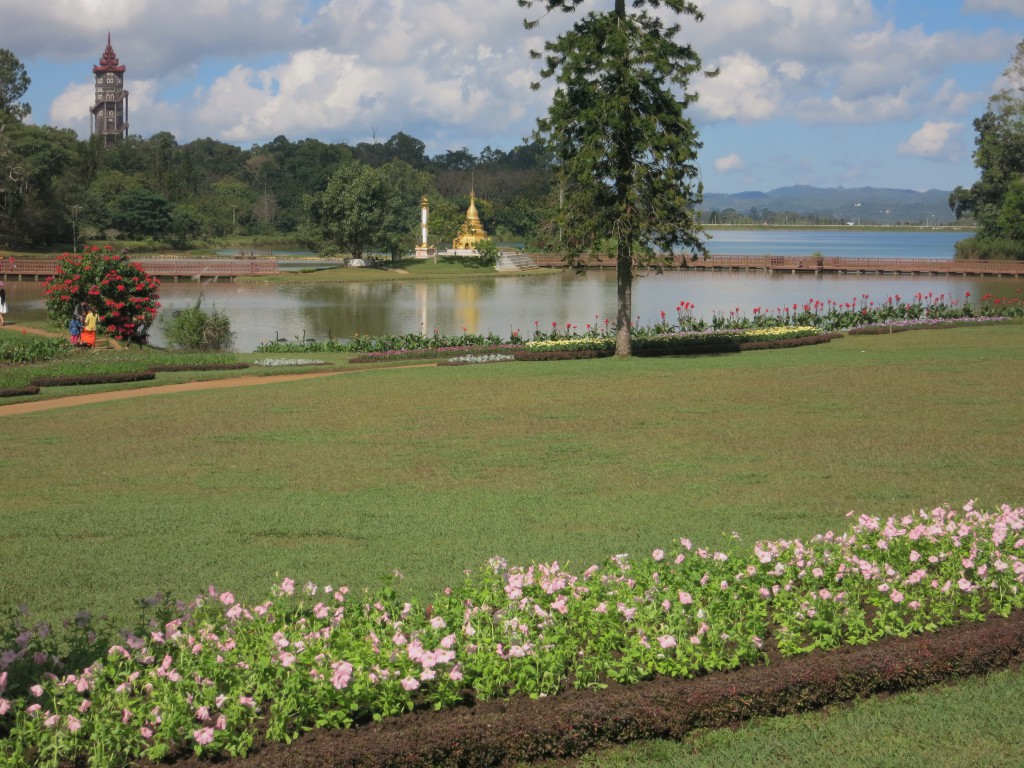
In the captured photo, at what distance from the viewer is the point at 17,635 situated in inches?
205

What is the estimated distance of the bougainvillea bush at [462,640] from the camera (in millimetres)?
4480

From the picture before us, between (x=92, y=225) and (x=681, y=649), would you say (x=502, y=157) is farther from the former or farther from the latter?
(x=681, y=649)

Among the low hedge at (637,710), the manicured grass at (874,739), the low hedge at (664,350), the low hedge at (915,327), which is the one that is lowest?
the manicured grass at (874,739)

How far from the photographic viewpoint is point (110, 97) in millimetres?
170750

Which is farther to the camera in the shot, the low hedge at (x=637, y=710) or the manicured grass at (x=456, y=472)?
the manicured grass at (x=456, y=472)

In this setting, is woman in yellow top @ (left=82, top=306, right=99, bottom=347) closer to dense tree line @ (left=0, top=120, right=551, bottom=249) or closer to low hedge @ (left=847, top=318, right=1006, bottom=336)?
low hedge @ (left=847, top=318, right=1006, bottom=336)

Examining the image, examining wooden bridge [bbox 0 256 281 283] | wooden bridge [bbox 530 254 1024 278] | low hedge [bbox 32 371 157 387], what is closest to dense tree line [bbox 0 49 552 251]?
wooden bridge [bbox 0 256 281 283]

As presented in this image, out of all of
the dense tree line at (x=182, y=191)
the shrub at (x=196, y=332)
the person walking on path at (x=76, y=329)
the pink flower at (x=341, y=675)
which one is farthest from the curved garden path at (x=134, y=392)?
Result: the dense tree line at (x=182, y=191)

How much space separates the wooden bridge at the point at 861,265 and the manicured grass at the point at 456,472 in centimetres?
4423

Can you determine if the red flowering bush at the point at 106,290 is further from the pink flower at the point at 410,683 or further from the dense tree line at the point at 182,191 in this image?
the dense tree line at the point at 182,191

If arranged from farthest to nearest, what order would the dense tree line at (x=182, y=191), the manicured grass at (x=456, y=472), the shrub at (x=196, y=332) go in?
the dense tree line at (x=182, y=191)
the shrub at (x=196, y=332)
the manicured grass at (x=456, y=472)

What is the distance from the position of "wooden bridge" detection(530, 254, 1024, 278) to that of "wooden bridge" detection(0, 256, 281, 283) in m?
16.3

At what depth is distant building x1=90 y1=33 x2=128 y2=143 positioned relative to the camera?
560 feet

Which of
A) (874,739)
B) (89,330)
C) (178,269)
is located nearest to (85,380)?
(89,330)
